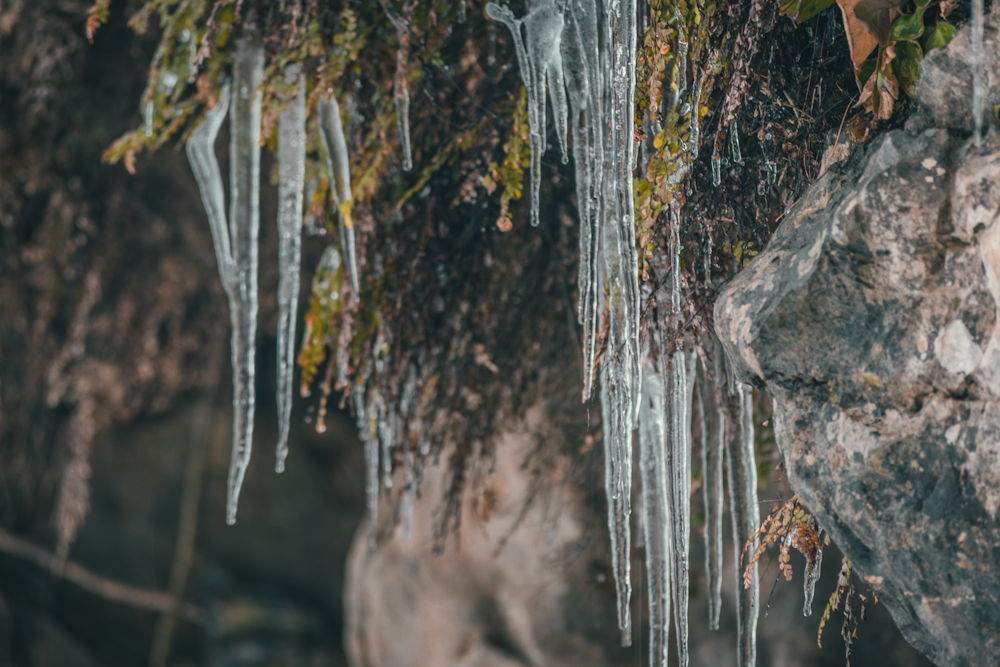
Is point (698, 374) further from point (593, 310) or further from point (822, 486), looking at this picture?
point (822, 486)

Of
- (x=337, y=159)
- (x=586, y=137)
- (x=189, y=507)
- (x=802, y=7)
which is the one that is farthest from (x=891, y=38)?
(x=189, y=507)

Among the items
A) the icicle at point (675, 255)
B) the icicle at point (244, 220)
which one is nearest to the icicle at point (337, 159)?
the icicle at point (244, 220)

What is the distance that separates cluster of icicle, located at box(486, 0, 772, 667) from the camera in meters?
1.23

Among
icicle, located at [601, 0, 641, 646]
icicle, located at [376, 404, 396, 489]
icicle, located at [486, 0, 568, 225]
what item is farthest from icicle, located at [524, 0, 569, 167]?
icicle, located at [376, 404, 396, 489]

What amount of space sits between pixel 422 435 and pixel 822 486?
1190mm

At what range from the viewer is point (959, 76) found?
0.90 m

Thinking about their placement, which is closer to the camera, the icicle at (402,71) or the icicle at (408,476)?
the icicle at (402,71)

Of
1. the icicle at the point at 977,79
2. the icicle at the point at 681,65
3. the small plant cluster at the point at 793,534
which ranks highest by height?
the icicle at the point at 681,65

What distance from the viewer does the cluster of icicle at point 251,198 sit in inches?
63.0

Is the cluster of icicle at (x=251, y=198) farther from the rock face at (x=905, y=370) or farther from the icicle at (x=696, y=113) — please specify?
the rock face at (x=905, y=370)

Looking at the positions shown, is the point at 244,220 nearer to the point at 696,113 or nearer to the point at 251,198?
the point at 251,198

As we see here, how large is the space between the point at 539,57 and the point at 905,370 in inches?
35.5

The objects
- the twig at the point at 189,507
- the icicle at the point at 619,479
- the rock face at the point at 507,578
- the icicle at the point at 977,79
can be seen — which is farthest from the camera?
the twig at the point at 189,507

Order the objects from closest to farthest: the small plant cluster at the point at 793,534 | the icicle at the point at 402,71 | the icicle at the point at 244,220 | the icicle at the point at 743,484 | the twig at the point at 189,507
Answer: the small plant cluster at the point at 793,534, the icicle at the point at 743,484, the icicle at the point at 402,71, the icicle at the point at 244,220, the twig at the point at 189,507
